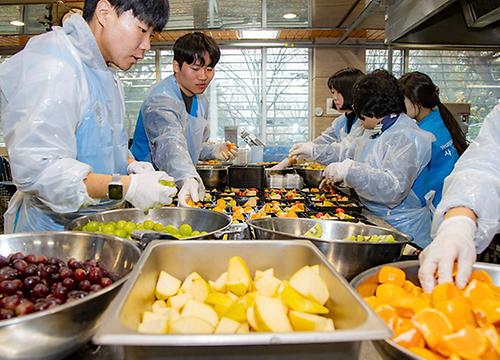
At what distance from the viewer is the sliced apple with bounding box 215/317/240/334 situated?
65 centimetres

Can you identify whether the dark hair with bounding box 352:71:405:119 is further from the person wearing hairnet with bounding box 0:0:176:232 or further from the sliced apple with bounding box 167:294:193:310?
the sliced apple with bounding box 167:294:193:310

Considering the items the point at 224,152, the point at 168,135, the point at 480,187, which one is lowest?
the point at 480,187

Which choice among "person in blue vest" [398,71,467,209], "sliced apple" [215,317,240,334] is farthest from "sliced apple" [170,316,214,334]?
"person in blue vest" [398,71,467,209]

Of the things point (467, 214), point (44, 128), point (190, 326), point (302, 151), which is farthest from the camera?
point (302, 151)

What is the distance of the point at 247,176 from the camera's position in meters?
3.53

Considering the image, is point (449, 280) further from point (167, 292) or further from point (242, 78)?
point (242, 78)

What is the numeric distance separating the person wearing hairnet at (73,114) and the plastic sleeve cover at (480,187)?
42.3 inches

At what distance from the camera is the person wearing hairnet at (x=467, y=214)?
100 centimetres

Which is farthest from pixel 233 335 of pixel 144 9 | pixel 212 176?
pixel 212 176

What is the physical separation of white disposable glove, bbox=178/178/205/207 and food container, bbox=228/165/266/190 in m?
1.11

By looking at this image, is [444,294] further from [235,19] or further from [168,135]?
[235,19]

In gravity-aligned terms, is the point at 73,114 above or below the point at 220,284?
above

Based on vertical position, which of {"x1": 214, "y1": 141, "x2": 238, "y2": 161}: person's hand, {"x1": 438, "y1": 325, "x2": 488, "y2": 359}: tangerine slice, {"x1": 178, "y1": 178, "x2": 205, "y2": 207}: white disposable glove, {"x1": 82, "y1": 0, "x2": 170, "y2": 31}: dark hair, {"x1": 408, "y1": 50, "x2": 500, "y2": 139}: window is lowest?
{"x1": 438, "y1": 325, "x2": 488, "y2": 359}: tangerine slice

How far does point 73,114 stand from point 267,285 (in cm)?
119
